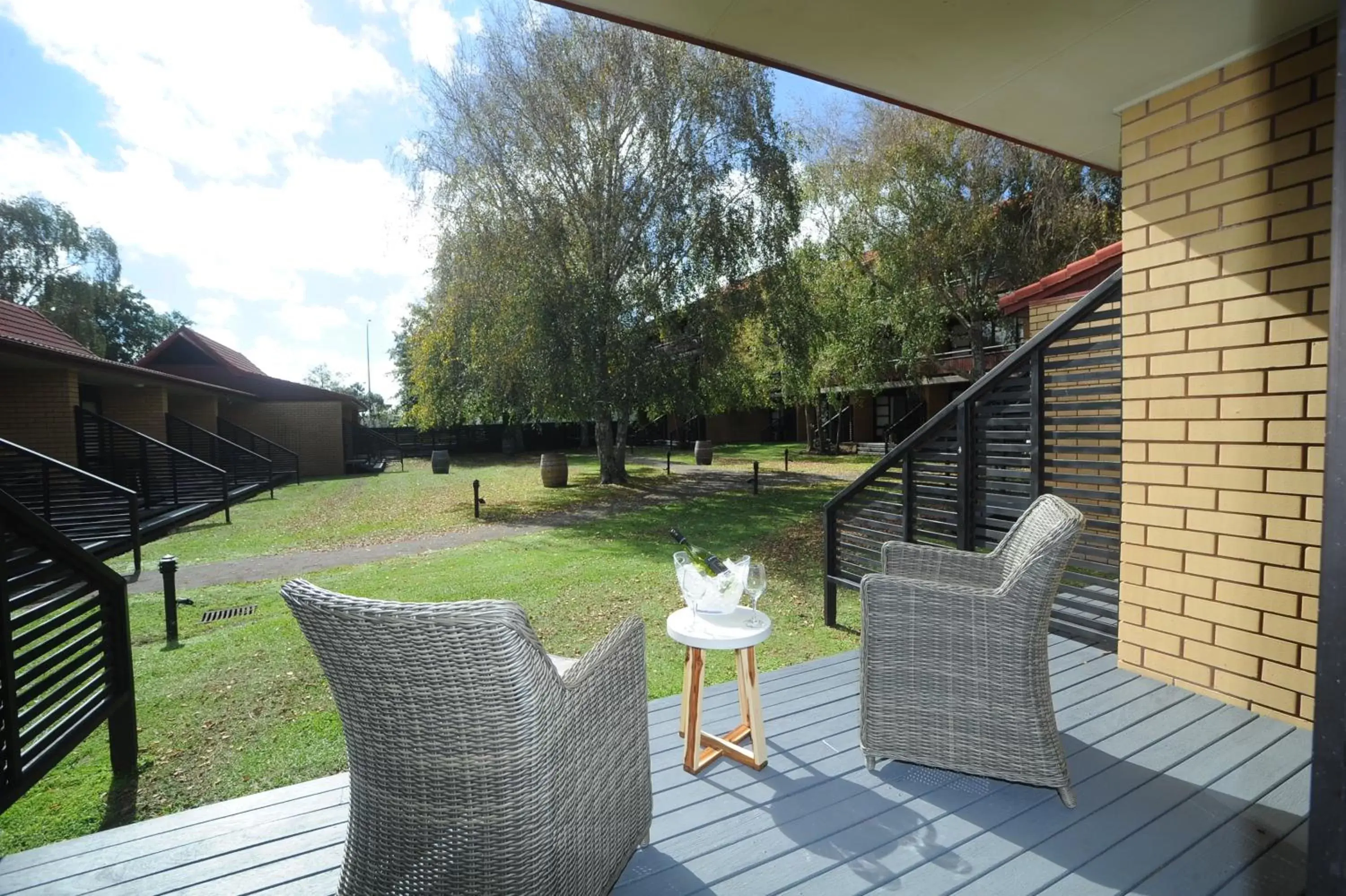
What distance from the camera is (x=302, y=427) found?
63.8 feet

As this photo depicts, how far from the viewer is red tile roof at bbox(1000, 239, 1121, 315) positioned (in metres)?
4.98

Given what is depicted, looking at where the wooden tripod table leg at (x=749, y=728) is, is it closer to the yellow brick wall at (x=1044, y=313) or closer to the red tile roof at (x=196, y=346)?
the yellow brick wall at (x=1044, y=313)

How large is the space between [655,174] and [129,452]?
1091 centimetres

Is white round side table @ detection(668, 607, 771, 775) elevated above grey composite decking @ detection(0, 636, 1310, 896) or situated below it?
above

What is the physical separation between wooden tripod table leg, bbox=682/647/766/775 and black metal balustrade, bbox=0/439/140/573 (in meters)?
7.46

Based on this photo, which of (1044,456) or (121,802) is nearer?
(121,802)

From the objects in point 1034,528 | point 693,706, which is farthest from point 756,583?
point 1034,528

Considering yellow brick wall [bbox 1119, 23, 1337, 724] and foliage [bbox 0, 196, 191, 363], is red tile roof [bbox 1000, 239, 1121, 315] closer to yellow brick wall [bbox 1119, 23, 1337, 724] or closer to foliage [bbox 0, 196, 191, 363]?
yellow brick wall [bbox 1119, 23, 1337, 724]

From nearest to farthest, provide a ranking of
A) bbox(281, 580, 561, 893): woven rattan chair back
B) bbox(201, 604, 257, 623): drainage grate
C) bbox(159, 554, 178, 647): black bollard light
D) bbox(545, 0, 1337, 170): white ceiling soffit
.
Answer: bbox(281, 580, 561, 893): woven rattan chair back
bbox(545, 0, 1337, 170): white ceiling soffit
bbox(159, 554, 178, 647): black bollard light
bbox(201, 604, 257, 623): drainage grate

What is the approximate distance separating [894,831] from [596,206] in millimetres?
11511

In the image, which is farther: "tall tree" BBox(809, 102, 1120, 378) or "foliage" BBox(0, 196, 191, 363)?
"foliage" BBox(0, 196, 191, 363)

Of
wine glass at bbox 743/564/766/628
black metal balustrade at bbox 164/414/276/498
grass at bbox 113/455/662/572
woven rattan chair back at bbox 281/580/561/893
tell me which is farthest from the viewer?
black metal balustrade at bbox 164/414/276/498

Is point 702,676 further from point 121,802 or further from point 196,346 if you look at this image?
point 196,346

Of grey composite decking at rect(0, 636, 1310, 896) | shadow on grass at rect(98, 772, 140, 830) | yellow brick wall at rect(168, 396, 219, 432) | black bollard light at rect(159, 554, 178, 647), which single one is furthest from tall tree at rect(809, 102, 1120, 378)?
shadow on grass at rect(98, 772, 140, 830)
